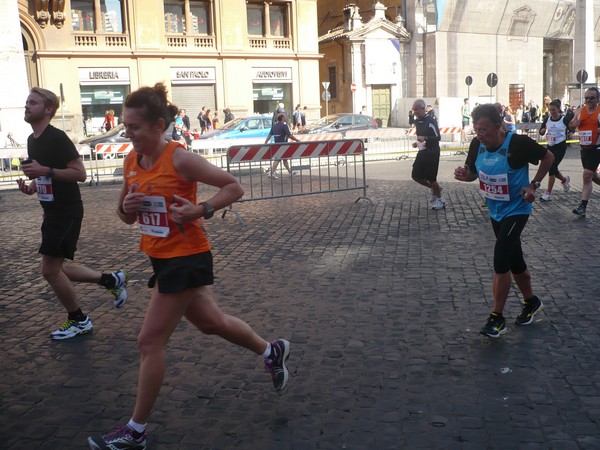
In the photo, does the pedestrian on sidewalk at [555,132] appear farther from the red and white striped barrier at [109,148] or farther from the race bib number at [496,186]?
the red and white striped barrier at [109,148]

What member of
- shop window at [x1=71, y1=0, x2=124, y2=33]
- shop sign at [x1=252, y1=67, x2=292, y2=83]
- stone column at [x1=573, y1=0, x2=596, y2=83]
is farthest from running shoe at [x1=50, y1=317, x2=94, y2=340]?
stone column at [x1=573, y1=0, x2=596, y2=83]

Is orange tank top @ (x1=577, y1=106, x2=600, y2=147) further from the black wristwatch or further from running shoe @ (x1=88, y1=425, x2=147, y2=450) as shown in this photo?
running shoe @ (x1=88, y1=425, x2=147, y2=450)

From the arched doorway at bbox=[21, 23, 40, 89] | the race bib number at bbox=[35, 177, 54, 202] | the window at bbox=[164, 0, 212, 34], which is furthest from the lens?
the window at bbox=[164, 0, 212, 34]

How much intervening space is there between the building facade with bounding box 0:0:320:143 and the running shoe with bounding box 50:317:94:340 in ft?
93.7

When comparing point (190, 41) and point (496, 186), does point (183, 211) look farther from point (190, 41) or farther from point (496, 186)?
point (190, 41)

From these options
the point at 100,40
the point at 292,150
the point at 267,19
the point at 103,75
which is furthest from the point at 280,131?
the point at 267,19

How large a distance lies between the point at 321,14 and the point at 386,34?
8.66 m

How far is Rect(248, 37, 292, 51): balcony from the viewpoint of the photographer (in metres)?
40.1

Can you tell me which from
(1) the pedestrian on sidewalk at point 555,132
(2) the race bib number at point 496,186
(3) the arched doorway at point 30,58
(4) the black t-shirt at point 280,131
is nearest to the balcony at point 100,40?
(3) the arched doorway at point 30,58

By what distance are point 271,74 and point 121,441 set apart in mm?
38048

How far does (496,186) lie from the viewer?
5441 millimetres

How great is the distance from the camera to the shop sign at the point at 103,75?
34969mm

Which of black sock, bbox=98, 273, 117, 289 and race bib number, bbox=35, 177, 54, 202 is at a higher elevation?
race bib number, bbox=35, 177, 54, 202

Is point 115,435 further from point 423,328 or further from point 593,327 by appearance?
point 593,327
